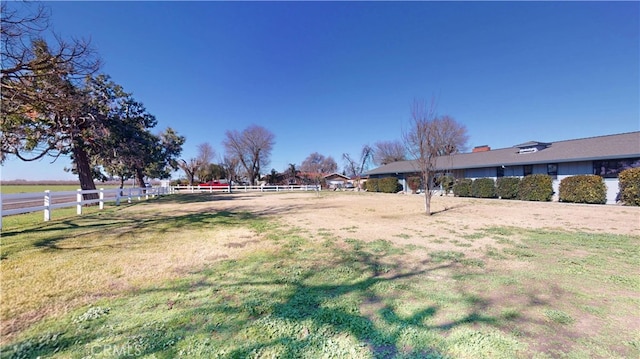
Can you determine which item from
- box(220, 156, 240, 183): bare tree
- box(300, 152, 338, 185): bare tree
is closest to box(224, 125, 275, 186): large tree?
box(220, 156, 240, 183): bare tree

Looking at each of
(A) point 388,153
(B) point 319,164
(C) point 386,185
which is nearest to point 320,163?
(B) point 319,164

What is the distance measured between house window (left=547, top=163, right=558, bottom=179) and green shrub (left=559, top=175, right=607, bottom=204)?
207cm

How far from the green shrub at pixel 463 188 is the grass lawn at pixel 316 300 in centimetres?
1527

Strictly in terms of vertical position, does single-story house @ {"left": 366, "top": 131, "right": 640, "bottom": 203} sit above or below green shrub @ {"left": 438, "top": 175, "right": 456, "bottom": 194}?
above

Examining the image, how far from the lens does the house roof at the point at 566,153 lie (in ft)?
45.0

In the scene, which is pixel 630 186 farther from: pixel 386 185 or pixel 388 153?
pixel 388 153

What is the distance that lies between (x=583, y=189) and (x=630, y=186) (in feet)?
5.59

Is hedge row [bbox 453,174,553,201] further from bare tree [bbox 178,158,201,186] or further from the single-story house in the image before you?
bare tree [bbox 178,158,201,186]

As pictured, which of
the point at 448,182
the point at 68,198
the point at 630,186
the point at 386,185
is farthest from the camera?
the point at 386,185

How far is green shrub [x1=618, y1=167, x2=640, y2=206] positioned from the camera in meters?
11.7

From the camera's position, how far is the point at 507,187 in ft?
55.8

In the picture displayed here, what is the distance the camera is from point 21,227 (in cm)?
670

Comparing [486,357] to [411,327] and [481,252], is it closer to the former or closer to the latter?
[411,327]

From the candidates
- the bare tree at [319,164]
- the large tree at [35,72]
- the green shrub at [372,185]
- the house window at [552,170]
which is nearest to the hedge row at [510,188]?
the house window at [552,170]
